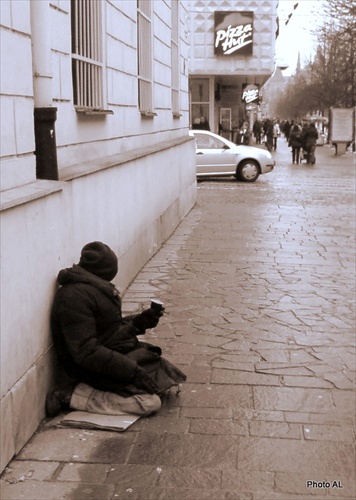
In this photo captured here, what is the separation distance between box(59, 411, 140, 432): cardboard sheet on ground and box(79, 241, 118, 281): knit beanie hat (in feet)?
2.85

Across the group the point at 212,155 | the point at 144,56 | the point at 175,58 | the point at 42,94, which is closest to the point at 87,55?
the point at 42,94

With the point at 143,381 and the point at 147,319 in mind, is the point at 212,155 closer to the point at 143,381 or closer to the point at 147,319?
the point at 147,319

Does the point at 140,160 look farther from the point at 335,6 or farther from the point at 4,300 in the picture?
the point at 335,6

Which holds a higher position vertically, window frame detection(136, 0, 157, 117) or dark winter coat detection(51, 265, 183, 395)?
window frame detection(136, 0, 157, 117)

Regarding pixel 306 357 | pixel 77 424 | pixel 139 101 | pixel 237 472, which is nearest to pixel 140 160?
pixel 139 101

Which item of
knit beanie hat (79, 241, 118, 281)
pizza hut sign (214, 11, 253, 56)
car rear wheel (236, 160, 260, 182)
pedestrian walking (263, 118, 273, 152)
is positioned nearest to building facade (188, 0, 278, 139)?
pizza hut sign (214, 11, 253, 56)

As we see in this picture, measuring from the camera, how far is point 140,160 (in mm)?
9359

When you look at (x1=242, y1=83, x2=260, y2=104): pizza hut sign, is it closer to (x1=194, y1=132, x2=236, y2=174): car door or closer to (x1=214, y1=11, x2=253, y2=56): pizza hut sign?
(x1=214, y1=11, x2=253, y2=56): pizza hut sign

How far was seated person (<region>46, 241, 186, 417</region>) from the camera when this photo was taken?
4.61 metres

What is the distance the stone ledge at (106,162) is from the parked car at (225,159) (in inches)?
408

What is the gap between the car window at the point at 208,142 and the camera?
2219cm

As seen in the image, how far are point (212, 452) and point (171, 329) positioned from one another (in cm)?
254

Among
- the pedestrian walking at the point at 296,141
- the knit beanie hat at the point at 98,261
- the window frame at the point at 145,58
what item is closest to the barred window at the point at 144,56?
the window frame at the point at 145,58

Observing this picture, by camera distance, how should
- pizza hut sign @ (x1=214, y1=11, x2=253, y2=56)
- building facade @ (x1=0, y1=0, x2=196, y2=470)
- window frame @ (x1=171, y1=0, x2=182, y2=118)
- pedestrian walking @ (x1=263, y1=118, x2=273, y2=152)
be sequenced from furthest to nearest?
pedestrian walking @ (x1=263, y1=118, x2=273, y2=152) < pizza hut sign @ (x1=214, y1=11, x2=253, y2=56) < window frame @ (x1=171, y1=0, x2=182, y2=118) < building facade @ (x1=0, y1=0, x2=196, y2=470)
